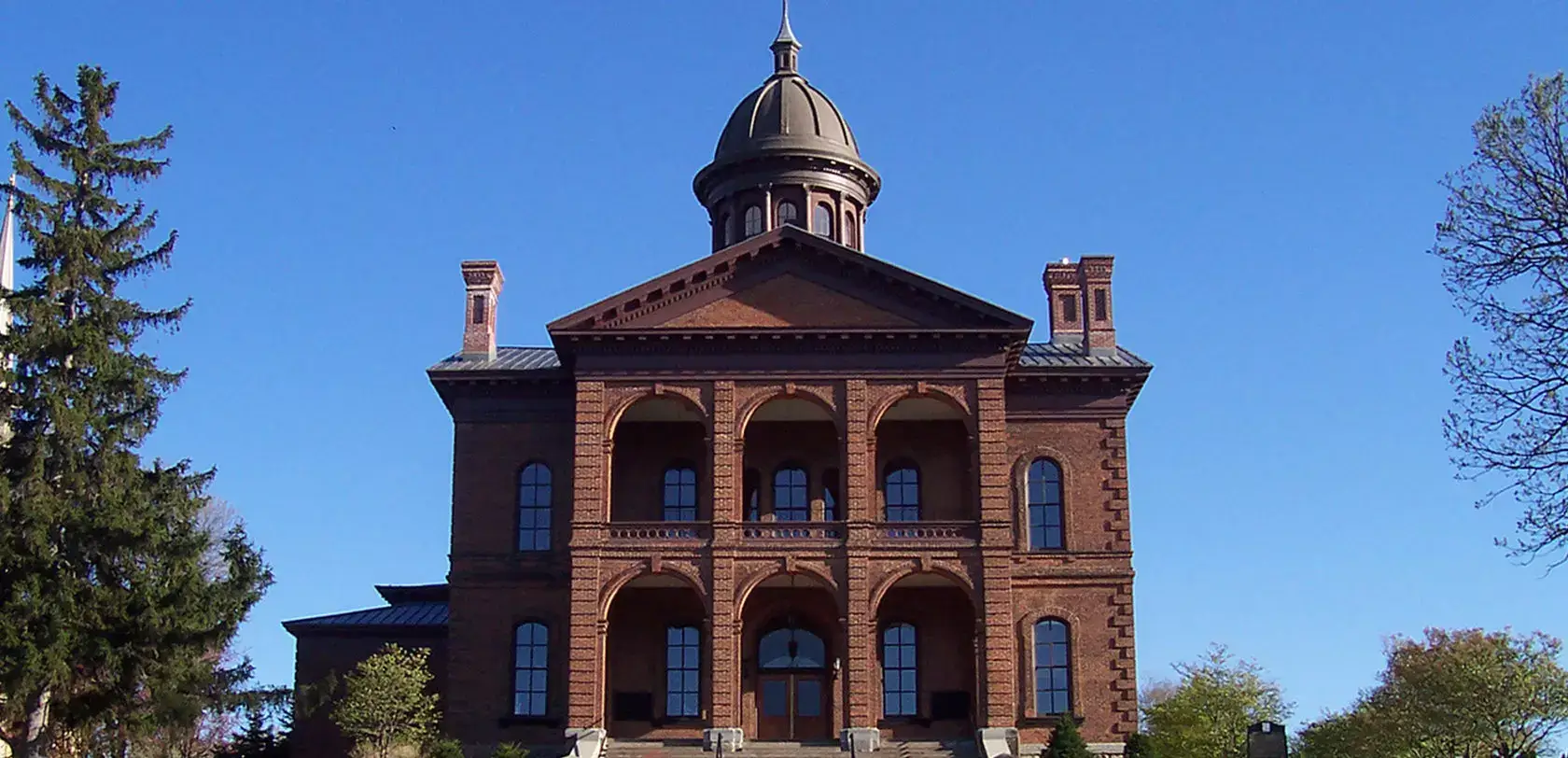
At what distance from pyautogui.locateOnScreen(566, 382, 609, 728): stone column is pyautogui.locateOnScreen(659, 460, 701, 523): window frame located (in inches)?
118

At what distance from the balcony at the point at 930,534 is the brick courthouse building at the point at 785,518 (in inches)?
3.3

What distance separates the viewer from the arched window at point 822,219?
54.5m

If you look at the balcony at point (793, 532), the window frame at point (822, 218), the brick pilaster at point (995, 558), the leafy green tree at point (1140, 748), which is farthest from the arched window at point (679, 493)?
the leafy green tree at point (1140, 748)

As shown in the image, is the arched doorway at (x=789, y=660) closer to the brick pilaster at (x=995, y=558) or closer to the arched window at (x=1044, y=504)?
the brick pilaster at (x=995, y=558)

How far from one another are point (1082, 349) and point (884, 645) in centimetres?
933

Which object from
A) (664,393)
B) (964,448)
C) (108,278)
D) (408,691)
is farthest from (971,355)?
(108,278)

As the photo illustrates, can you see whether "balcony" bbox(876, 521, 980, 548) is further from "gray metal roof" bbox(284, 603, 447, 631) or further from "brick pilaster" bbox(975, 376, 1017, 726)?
"gray metal roof" bbox(284, 603, 447, 631)

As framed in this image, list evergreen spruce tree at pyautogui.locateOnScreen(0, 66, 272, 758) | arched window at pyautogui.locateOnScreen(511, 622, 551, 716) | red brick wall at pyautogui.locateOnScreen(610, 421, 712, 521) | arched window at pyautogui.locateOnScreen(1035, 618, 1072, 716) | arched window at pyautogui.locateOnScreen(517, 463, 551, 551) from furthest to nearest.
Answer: red brick wall at pyautogui.locateOnScreen(610, 421, 712, 521)
arched window at pyautogui.locateOnScreen(517, 463, 551, 551)
arched window at pyautogui.locateOnScreen(511, 622, 551, 716)
arched window at pyautogui.locateOnScreen(1035, 618, 1072, 716)
evergreen spruce tree at pyautogui.locateOnScreen(0, 66, 272, 758)

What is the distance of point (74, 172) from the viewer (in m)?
37.8

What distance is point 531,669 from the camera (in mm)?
45344

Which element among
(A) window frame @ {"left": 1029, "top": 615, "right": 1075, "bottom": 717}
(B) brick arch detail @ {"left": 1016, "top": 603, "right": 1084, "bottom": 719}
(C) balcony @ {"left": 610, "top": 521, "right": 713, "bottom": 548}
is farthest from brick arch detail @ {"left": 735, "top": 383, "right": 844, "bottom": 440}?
(A) window frame @ {"left": 1029, "top": 615, "right": 1075, "bottom": 717}

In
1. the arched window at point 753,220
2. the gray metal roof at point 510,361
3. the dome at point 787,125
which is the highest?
the dome at point 787,125

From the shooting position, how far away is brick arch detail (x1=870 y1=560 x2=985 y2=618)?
43000 millimetres

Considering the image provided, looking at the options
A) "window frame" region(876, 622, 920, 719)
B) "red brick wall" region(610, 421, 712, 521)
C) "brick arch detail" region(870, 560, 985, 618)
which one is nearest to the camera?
"brick arch detail" region(870, 560, 985, 618)
